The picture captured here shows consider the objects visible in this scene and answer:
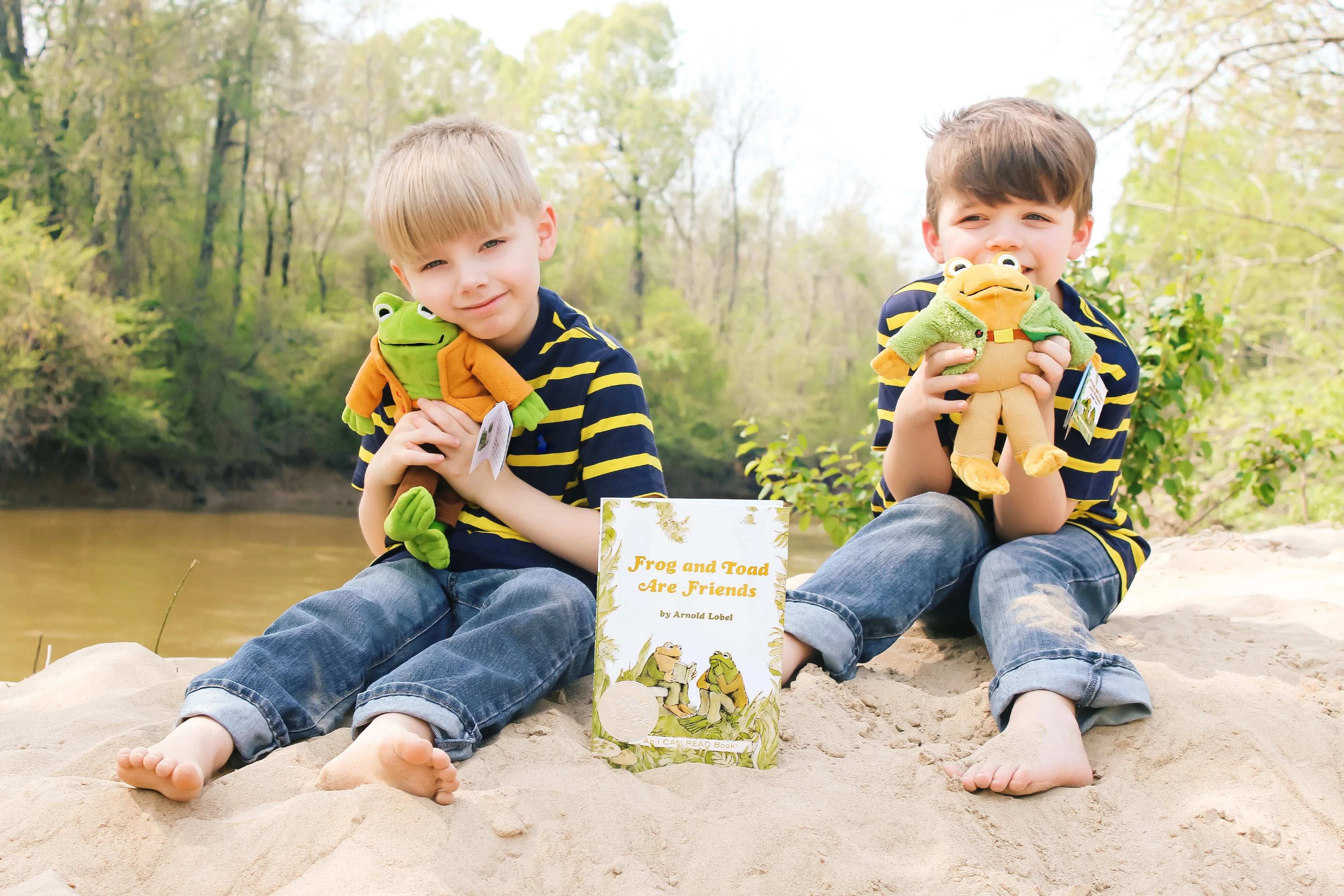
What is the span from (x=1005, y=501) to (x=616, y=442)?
0.82 m

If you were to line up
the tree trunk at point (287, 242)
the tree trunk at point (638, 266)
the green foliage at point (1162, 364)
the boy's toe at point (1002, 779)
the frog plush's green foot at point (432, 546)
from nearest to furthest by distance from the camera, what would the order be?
1. the boy's toe at point (1002, 779)
2. the frog plush's green foot at point (432, 546)
3. the green foliage at point (1162, 364)
4. the tree trunk at point (287, 242)
5. the tree trunk at point (638, 266)

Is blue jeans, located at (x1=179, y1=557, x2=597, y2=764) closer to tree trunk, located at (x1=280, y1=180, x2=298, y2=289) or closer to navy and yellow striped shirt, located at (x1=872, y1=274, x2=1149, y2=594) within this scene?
navy and yellow striped shirt, located at (x1=872, y1=274, x2=1149, y2=594)

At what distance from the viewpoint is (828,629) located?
179cm

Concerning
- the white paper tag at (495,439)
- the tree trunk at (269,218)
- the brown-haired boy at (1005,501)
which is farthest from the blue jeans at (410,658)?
the tree trunk at (269,218)

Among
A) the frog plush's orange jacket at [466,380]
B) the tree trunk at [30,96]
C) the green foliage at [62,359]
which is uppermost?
the tree trunk at [30,96]

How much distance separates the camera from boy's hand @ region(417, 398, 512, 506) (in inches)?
69.8

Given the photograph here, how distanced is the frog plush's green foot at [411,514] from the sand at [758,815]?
378 mm

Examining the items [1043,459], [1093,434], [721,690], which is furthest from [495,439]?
[1093,434]

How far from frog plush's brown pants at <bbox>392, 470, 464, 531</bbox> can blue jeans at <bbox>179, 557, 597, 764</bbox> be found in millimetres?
116

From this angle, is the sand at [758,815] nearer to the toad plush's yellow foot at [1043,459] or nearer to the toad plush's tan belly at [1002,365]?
the toad plush's yellow foot at [1043,459]

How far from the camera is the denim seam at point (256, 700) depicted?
145 centimetres

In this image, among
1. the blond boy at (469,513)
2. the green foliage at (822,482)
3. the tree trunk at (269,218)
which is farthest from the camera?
the tree trunk at (269,218)

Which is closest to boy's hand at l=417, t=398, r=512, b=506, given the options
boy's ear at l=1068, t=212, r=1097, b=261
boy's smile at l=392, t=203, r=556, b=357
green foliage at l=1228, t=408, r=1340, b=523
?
boy's smile at l=392, t=203, r=556, b=357

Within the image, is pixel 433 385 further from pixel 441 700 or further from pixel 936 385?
pixel 936 385
